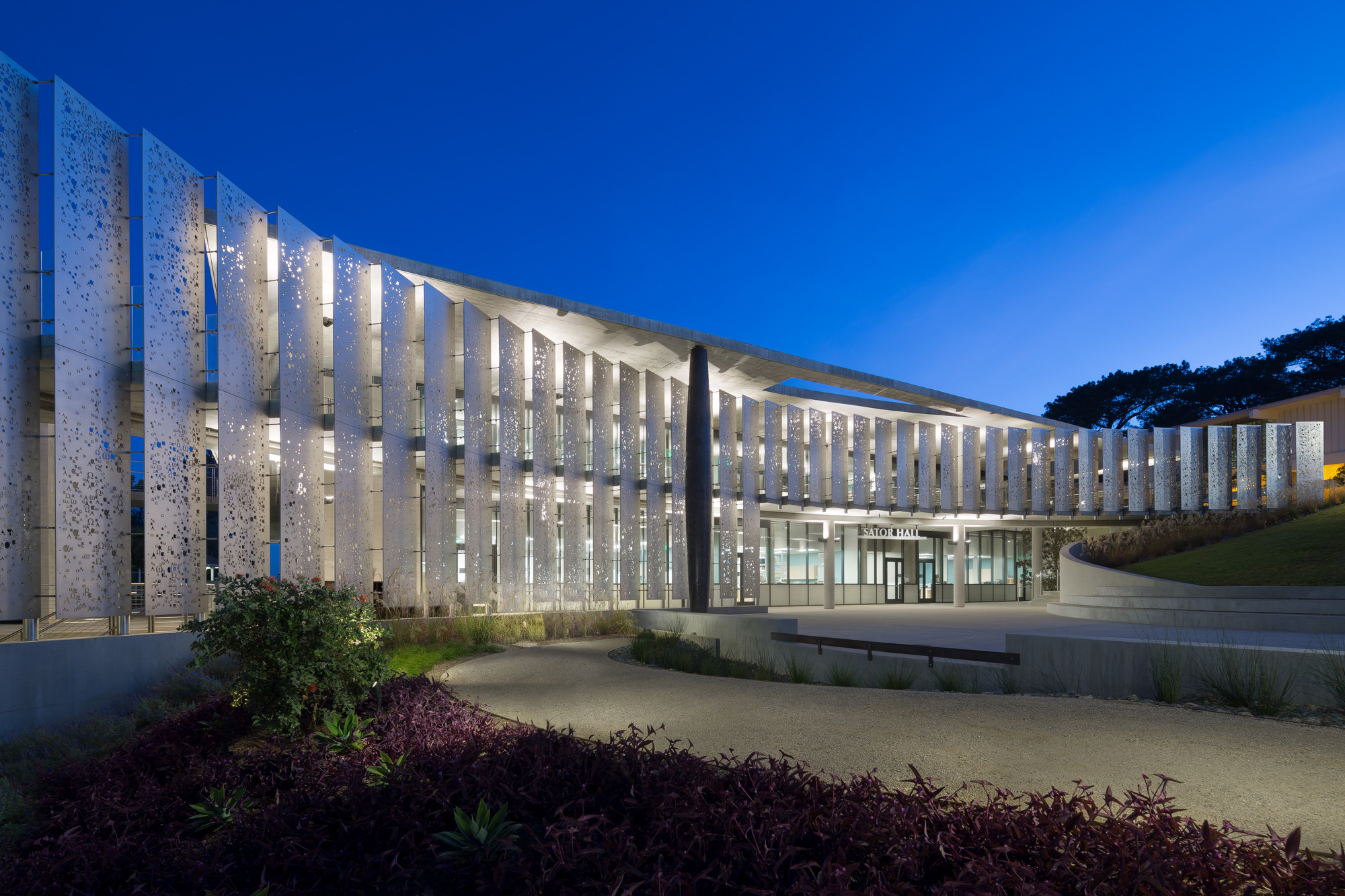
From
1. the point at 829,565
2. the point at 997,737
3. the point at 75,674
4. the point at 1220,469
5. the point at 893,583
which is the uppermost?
the point at 1220,469

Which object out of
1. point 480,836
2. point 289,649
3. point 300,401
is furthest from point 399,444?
point 480,836

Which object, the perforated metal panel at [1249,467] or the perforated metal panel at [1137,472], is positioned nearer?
the perforated metal panel at [1249,467]

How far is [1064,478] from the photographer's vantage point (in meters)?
33.5

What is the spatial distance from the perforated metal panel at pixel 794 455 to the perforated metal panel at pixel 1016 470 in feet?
31.4

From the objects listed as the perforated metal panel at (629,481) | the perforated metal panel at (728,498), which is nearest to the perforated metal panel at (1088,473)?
the perforated metal panel at (728,498)

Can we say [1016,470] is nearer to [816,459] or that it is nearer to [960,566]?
[960,566]

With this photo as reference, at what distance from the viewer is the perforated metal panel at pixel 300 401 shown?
14.2 m

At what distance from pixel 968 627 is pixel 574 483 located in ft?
35.5

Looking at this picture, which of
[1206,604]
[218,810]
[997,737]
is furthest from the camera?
[1206,604]

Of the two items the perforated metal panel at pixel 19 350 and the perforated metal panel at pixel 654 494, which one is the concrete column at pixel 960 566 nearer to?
the perforated metal panel at pixel 654 494

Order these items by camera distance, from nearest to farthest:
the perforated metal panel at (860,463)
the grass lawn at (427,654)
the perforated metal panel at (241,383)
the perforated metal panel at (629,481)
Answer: the grass lawn at (427,654)
the perforated metal panel at (241,383)
the perforated metal panel at (629,481)
the perforated metal panel at (860,463)

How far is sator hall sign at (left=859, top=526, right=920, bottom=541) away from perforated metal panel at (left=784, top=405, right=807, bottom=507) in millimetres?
5420

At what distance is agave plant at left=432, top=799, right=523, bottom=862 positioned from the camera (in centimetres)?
406

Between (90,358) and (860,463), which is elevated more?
(90,358)
